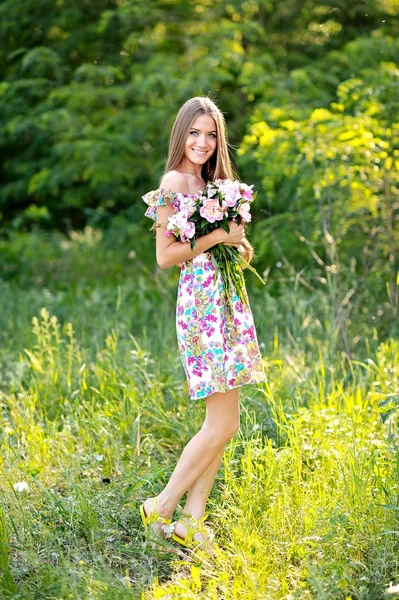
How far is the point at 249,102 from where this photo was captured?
9.33 metres

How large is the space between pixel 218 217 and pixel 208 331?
1.48ft

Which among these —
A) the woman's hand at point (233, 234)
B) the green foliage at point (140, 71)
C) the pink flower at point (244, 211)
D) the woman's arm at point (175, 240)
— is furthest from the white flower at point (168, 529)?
the green foliage at point (140, 71)

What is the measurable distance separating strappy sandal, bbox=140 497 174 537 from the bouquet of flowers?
915 mm

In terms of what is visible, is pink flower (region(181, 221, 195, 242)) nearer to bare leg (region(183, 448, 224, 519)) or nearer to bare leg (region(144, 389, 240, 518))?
bare leg (region(144, 389, 240, 518))

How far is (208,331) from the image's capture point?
3.13 meters

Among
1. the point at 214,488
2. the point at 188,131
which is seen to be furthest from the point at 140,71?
the point at 214,488

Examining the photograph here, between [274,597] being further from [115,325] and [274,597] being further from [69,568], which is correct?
[115,325]

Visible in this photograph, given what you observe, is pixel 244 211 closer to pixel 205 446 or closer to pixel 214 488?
pixel 205 446

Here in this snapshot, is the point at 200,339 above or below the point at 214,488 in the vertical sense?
above

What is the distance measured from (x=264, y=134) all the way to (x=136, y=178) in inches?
127

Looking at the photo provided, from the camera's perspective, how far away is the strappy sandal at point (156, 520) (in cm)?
317

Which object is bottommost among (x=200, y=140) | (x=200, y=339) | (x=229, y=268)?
(x=200, y=339)

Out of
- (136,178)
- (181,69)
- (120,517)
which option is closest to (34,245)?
(136,178)

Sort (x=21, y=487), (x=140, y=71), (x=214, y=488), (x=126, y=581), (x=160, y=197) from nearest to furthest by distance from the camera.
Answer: (x=126, y=581)
(x=160, y=197)
(x=21, y=487)
(x=214, y=488)
(x=140, y=71)
